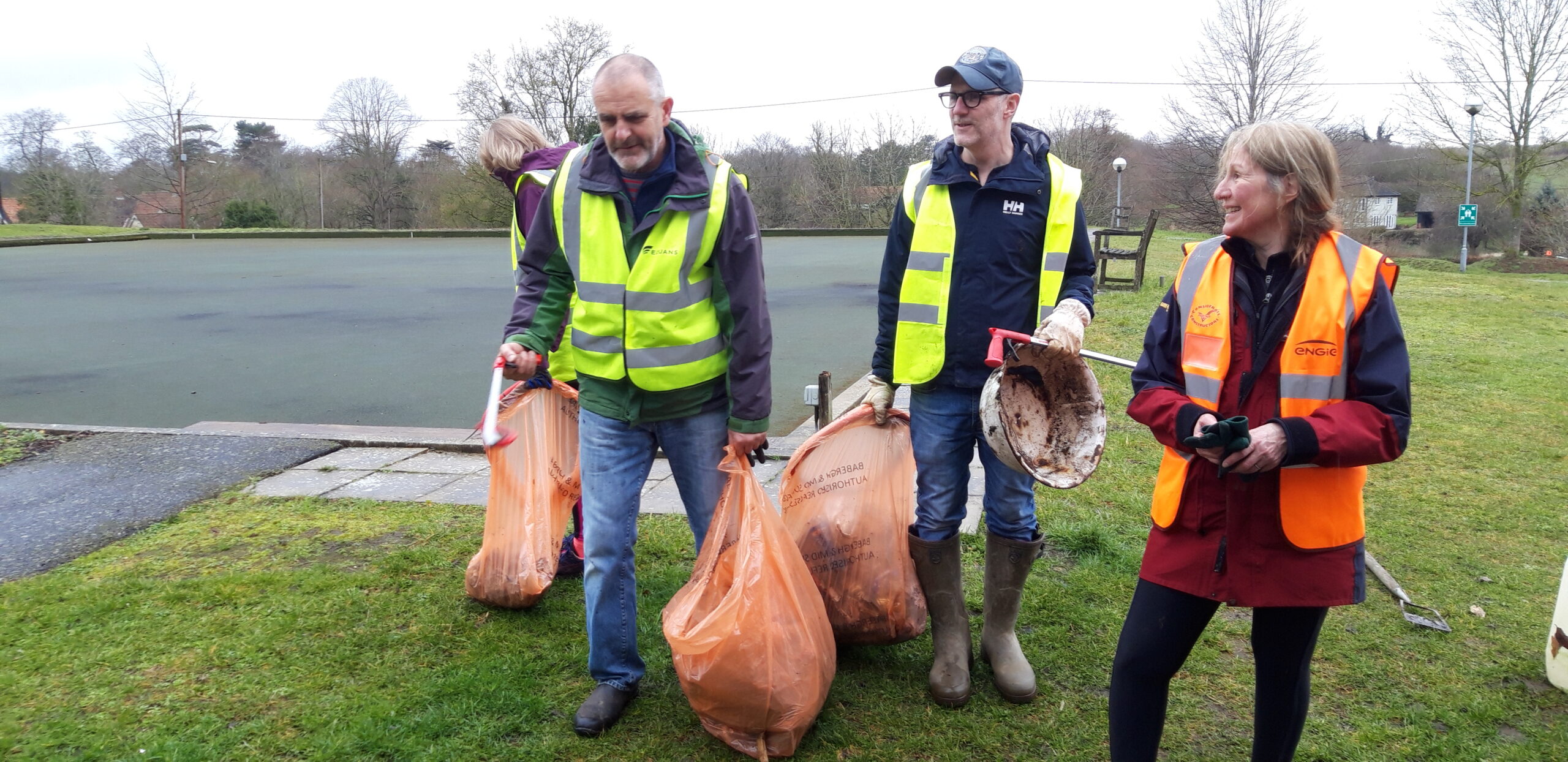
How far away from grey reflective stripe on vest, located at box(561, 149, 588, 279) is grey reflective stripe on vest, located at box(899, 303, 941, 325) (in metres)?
0.89

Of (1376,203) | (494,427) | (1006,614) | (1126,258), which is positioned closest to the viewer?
(494,427)

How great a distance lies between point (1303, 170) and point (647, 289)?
1.53 meters

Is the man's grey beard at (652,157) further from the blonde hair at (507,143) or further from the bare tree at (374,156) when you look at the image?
the bare tree at (374,156)

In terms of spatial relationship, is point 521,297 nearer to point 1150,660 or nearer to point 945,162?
point 945,162

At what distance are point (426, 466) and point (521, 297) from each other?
9.93 feet

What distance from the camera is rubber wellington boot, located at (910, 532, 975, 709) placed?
9.61ft

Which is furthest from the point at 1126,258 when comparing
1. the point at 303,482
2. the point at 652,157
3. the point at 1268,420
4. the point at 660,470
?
the point at 1268,420

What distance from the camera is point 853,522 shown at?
10.1 ft

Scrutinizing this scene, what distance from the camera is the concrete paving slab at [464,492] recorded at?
16.0 feet

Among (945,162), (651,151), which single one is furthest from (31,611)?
(945,162)

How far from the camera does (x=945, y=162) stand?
2.80 meters

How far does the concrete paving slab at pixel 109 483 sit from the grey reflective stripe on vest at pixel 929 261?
373 cm

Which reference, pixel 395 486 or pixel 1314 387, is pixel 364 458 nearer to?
pixel 395 486

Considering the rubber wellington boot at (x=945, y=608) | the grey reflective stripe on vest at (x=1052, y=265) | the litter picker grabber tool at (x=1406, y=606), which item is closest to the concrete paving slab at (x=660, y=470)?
the rubber wellington boot at (x=945, y=608)
